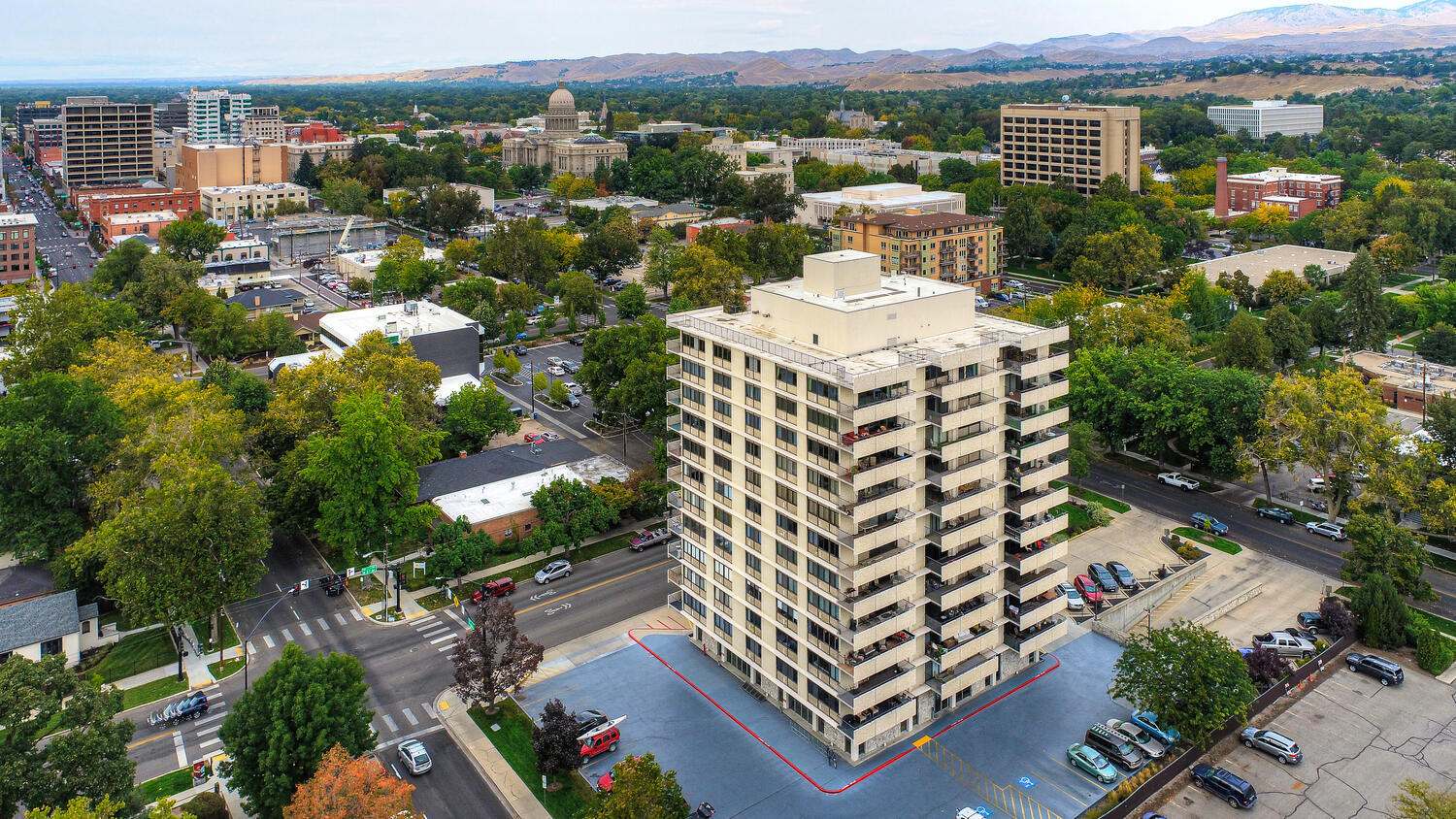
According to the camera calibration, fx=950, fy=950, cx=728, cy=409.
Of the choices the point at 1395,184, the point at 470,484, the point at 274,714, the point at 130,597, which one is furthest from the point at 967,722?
the point at 1395,184

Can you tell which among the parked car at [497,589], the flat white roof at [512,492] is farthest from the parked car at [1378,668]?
the parked car at [497,589]

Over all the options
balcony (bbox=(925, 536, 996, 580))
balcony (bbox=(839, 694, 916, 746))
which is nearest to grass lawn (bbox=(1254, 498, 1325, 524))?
balcony (bbox=(925, 536, 996, 580))

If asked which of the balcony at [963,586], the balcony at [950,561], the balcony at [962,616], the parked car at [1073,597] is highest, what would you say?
the balcony at [950,561]

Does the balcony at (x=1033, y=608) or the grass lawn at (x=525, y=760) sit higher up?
the balcony at (x=1033, y=608)

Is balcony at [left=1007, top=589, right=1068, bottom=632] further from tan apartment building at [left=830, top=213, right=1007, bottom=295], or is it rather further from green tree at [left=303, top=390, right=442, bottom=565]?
tan apartment building at [left=830, top=213, right=1007, bottom=295]

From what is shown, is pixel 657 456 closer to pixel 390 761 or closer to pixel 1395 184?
pixel 390 761

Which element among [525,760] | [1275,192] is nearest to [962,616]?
[525,760]

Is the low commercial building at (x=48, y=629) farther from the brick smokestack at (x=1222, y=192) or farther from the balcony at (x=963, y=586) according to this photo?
Answer: the brick smokestack at (x=1222, y=192)
